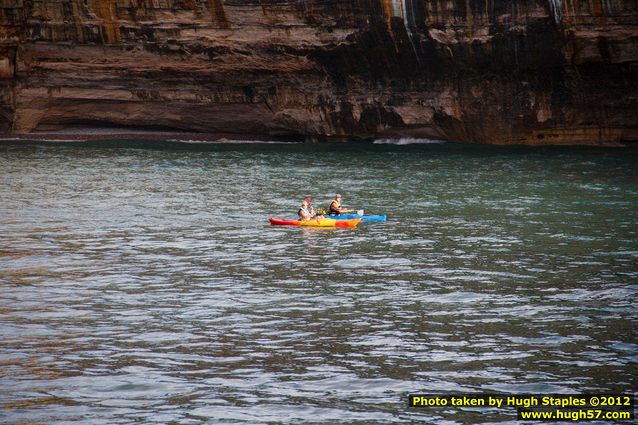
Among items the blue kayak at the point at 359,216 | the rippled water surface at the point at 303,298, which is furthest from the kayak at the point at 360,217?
the rippled water surface at the point at 303,298

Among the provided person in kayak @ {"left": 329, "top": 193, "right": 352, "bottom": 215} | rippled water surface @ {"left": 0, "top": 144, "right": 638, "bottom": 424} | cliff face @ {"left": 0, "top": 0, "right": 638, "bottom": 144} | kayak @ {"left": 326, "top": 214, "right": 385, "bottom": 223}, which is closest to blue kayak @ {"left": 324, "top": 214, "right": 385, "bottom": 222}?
kayak @ {"left": 326, "top": 214, "right": 385, "bottom": 223}

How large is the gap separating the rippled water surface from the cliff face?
1090cm

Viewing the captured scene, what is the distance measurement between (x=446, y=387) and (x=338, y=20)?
34.3 metres

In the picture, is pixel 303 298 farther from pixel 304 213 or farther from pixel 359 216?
pixel 359 216

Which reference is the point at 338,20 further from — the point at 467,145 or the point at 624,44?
the point at 624,44

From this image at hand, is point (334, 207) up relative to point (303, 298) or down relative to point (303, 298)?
up

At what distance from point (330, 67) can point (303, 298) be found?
3189cm

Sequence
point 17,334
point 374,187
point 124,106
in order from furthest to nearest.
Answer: point 124,106 < point 374,187 < point 17,334

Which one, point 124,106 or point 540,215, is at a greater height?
point 124,106

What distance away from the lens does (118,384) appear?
1250 centimetres

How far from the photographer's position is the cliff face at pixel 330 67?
42562 millimetres

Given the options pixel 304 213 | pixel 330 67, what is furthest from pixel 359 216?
pixel 330 67

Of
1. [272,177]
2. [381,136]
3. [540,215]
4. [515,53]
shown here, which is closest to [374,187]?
[272,177]

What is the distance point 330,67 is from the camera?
157ft
